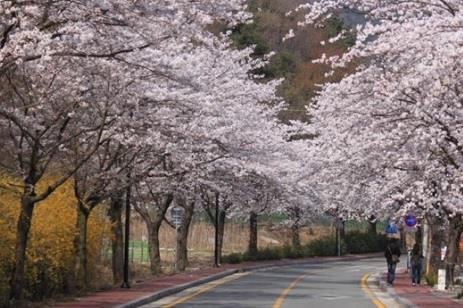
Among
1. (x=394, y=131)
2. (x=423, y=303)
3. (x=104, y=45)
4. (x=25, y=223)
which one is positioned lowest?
(x=423, y=303)

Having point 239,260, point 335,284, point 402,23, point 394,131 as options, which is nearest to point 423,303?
point 394,131

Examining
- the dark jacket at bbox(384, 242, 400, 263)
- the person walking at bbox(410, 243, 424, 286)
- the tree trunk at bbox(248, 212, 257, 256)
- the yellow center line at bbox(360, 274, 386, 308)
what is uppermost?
the tree trunk at bbox(248, 212, 257, 256)

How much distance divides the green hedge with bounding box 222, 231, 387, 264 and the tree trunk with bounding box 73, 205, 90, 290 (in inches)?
1036

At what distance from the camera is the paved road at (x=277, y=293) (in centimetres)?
2352

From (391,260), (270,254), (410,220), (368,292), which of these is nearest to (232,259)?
(270,254)

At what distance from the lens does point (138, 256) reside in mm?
51594

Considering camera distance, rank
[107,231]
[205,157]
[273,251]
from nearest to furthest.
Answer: [107,231], [205,157], [273,251]

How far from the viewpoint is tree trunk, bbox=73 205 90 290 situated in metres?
24.1

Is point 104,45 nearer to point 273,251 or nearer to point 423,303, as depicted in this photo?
point 423,303

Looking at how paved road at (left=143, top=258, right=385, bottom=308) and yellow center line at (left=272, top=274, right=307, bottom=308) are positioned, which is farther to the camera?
paved road at (left=143, top=258, right=385, bottom=308)

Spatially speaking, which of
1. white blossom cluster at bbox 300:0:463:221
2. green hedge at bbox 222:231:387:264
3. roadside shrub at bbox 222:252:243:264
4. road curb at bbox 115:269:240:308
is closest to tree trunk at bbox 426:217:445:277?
road curb at bbox 115:269:240:308

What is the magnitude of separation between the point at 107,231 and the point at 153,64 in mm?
12527

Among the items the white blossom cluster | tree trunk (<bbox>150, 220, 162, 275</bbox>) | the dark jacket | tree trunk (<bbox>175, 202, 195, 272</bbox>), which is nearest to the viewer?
the white blossom cluster

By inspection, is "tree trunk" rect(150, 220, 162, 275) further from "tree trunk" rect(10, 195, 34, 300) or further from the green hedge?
"tree trunk" rect(10, 195, 34, 300)
